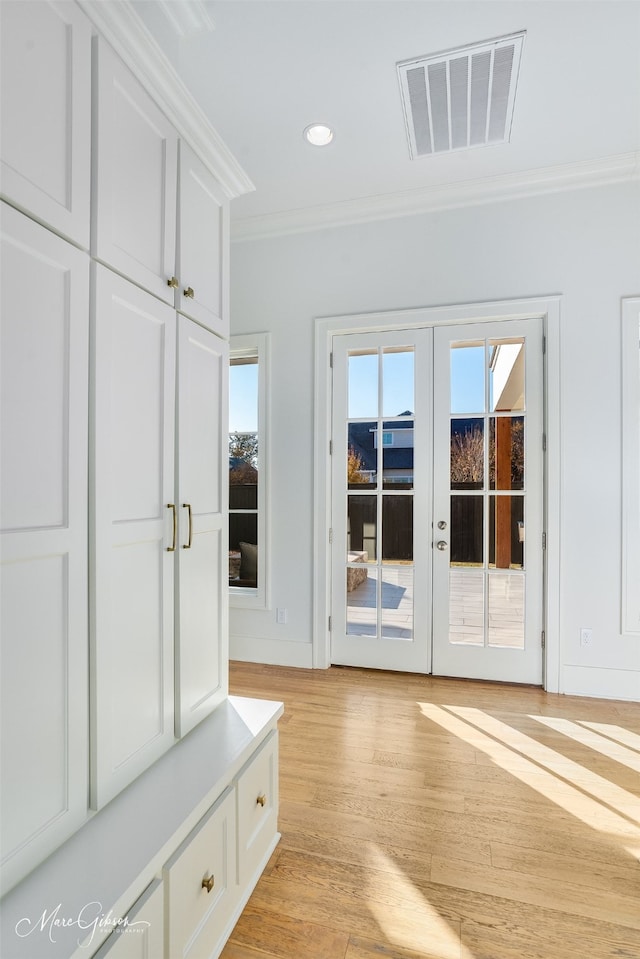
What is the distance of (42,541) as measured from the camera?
108 centimetres

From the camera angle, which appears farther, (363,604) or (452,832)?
(363,604)

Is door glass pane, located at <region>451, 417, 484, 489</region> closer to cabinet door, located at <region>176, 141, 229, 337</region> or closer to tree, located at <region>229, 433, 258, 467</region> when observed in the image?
tree, located at <region>229, 433, 258, 467</region>

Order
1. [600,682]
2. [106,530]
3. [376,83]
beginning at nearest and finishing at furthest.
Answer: [106,530] < [376,83] < [600,682]

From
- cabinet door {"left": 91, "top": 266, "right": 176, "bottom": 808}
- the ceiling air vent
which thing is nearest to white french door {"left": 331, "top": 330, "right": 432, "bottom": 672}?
the ceiling air vent

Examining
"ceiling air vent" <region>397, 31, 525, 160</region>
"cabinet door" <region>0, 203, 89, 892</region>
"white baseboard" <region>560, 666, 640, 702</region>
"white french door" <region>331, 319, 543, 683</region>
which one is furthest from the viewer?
"white french door" <region>331, 319, 543, 683</region>

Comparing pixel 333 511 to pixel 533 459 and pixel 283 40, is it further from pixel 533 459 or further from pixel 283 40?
pixel 283 40

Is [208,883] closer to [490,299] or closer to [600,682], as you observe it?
[600,682]

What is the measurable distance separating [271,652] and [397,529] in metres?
1.21

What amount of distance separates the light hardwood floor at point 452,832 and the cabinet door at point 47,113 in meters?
1.84

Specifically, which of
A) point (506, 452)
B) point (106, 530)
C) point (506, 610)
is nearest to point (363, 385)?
point (506, 452)

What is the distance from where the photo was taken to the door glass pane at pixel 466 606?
10.6 feet

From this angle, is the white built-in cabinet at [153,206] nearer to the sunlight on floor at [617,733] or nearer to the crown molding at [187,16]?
the crown molding at [187,16]

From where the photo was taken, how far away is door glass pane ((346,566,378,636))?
3.44 meters

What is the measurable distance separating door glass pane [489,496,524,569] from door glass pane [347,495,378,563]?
0.73 m
